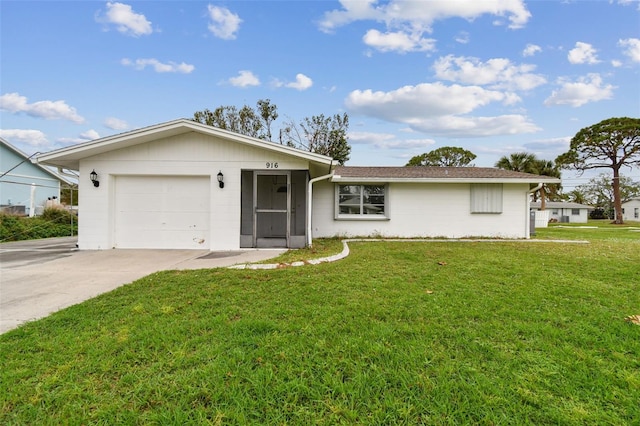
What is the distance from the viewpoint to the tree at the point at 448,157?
39.2 meters

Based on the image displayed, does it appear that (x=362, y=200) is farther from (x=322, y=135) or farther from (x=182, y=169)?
(x=322, y=135)

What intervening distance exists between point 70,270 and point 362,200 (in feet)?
29.0

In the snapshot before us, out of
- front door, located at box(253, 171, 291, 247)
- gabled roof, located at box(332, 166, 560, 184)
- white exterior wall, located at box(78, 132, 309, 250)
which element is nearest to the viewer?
white exterior wall, located at box(78, 132, 309, 250)

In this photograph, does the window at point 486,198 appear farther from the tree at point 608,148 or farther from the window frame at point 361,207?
the tree at point 608,148

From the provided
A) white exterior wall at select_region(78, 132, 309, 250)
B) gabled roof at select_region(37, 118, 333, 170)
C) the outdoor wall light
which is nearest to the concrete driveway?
white exterior wall at select_region(78, 132, 309, 250)

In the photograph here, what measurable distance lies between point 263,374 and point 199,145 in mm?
7412

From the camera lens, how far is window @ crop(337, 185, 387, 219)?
→ 11484mm

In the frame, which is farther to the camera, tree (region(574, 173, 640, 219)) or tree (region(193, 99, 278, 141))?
tree (region(574, 173, 640, 219))

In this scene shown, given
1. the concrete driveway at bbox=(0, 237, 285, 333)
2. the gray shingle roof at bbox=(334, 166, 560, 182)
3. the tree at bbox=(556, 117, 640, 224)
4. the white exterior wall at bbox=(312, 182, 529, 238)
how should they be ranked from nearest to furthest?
the concrete driveway at bbox=(0, 237, 285, 333) → the gray shingle roof at bbox=(334, 166, 560, 182) → the white exterior wall at bbox=(312, 182, 529, 238) → the tree at bbox=(556, 117, 640, 224)

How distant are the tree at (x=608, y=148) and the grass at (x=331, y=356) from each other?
31.8 m

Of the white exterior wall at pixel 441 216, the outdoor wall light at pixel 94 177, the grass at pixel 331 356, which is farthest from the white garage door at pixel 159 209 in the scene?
the white exterior wall at pixel 441 216

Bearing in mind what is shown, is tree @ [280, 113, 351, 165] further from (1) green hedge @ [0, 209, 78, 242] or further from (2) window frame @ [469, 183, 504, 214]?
(1) green hedge @ [0, 209, 78, 242]

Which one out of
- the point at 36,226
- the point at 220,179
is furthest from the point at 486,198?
the point at 36,226

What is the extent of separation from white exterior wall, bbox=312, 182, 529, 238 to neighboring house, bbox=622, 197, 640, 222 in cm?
5169
